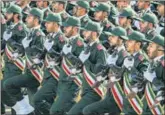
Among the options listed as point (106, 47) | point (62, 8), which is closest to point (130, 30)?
point (106, 47)

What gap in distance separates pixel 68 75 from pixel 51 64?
34 centimetres

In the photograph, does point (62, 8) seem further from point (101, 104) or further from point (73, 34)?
point (101, 104)

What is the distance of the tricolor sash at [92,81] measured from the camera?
41.0 feet

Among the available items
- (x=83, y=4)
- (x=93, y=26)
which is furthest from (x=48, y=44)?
(x=93, y=26)

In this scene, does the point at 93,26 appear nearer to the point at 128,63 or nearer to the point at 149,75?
the point at 128,63

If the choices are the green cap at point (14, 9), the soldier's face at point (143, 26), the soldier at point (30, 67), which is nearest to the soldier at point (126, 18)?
the soldier's face at point (143, 26)

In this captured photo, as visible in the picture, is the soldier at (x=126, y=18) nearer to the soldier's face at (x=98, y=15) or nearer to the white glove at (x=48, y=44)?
the soldier's face at (x=98, y=15)

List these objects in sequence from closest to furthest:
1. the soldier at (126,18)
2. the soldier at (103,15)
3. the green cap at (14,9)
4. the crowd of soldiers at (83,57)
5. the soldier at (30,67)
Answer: the crowd of soldiers at (83,57) → the soldier at (126,18) → the soldier at (103,15) → the soldier at (30,67) → the green cap at (14,9)

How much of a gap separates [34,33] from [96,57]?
119cm

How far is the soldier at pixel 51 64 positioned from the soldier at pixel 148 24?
4.15ft

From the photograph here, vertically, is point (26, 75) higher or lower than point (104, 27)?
lower

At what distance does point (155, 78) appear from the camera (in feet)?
38.4

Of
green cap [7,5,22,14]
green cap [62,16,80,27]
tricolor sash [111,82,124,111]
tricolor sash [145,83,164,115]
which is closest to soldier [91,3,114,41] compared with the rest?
green cap [62,16,80,27]

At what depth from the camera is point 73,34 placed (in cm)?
1279
